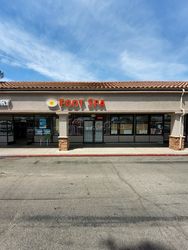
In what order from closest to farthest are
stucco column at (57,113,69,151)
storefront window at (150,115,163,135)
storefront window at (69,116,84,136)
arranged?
stucco column at (57,113,69,151) < storefront window at (69,116,84,136) < storefront window at (150,115,163,135)

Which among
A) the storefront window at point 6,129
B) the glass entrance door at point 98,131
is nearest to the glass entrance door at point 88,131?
the glass entrance door at point 98,131

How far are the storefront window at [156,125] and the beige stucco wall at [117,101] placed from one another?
170 inches

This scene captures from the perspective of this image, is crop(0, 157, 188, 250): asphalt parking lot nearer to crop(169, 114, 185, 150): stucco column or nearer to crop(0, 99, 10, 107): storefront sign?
crop(169, 114, 185, 150): stucco column

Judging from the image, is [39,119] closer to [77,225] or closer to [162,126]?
Result: [162,126]

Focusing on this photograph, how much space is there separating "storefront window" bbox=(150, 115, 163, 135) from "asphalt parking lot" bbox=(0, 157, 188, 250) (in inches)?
372

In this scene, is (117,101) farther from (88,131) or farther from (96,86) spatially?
(88,131)

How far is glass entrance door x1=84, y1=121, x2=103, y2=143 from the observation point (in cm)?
1775

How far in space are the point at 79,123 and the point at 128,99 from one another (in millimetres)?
5824

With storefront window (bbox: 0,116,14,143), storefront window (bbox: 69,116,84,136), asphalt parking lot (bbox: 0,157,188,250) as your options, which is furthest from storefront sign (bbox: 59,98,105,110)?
storefront window (bbox: 0,116,14,143)

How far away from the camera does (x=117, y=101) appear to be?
13562 mm

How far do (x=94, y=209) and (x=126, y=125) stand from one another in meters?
13.3

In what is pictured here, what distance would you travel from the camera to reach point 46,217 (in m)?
4.52

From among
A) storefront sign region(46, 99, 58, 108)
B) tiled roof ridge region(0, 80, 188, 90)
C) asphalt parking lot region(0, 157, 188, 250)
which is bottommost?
asphalt parking lot region(0, 157, 188, 250)

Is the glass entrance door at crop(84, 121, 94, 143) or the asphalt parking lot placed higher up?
the glass entrance door at crop(84, 121, 94, 143)
